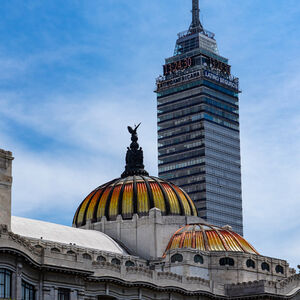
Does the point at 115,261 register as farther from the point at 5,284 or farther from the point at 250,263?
the point at 5,284

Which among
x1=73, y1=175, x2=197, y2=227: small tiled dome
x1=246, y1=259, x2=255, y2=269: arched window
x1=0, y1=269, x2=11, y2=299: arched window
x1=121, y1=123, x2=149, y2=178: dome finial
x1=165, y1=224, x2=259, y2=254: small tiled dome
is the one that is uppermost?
x1=121, y1=123, x2=149, y2=178: dome finial

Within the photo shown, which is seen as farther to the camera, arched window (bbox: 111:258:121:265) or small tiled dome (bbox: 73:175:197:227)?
small tiled dome (bbox: 73:175:197:227)

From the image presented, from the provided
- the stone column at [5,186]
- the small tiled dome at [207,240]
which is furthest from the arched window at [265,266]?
the stone column at [5,186]

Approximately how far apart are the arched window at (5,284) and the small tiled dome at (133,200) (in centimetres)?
5280

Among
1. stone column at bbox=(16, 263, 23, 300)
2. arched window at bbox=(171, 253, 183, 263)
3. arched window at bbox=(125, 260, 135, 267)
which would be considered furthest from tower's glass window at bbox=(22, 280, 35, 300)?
arched window at bbox=(171, 253, 183, 263)

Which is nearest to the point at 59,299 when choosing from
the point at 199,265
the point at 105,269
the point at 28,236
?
the point at 105,269

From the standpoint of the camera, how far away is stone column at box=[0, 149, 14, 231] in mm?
90812

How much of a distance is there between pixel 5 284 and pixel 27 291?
4.73 metres

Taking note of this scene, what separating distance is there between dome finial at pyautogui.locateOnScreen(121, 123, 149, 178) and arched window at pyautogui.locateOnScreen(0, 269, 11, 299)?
65566 millimetres

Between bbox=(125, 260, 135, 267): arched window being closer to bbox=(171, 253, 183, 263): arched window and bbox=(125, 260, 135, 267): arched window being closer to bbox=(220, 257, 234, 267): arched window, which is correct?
bbox=(171, 253, 183, 263): arched window

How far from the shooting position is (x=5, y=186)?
301ft

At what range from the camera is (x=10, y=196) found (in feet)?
302

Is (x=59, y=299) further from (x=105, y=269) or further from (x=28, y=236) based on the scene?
(x=28, y=236)

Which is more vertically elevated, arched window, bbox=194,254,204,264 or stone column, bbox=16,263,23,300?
arched window, bbox=194,254,204,264
